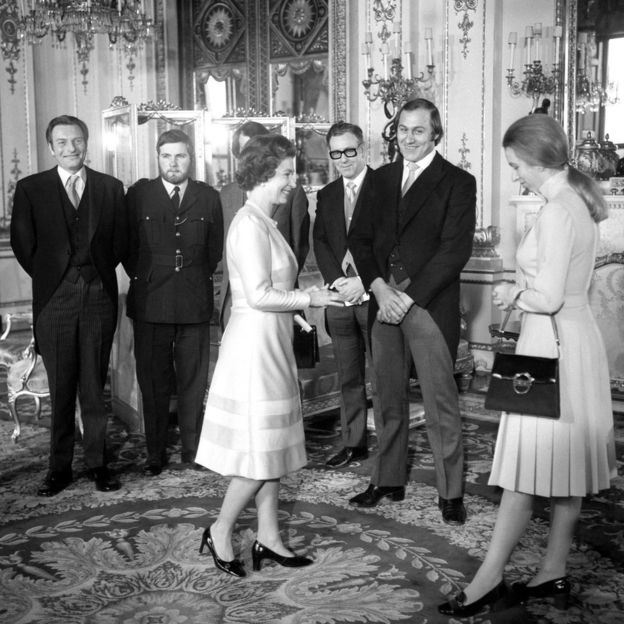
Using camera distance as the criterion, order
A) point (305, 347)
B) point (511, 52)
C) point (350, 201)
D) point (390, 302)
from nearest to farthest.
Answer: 1. point (305, 347)
2. point (390, 302)
3. point (350, 201)
4. point (511, 52)

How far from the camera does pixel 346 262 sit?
459 centimetres

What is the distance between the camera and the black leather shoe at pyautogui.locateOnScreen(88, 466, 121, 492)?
423cm

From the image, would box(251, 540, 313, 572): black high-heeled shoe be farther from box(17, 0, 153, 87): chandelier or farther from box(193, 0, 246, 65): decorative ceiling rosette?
box(193, 0, 246, 65): decorative ceiling rosette

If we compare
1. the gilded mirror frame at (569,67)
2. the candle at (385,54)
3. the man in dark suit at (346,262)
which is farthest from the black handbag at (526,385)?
the candle at (385,54)

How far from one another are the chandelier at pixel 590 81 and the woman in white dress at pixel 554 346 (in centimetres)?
386

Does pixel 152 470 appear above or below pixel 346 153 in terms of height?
below

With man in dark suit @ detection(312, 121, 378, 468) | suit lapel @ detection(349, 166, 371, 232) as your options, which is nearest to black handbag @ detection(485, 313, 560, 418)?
man in dark suit @ detection(312, 121, 378, 468)

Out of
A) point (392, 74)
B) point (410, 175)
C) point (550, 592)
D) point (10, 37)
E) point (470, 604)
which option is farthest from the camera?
point (10, 37)

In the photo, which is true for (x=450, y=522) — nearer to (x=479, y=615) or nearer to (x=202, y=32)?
(x=479, y=615)

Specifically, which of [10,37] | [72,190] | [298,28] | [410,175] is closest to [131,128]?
[72,190]

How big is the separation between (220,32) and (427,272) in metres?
5.93

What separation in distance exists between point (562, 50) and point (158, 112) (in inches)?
116

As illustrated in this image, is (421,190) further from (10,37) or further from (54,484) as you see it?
(10,37)

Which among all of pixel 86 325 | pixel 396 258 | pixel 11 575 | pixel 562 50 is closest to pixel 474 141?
pixel 562 50
